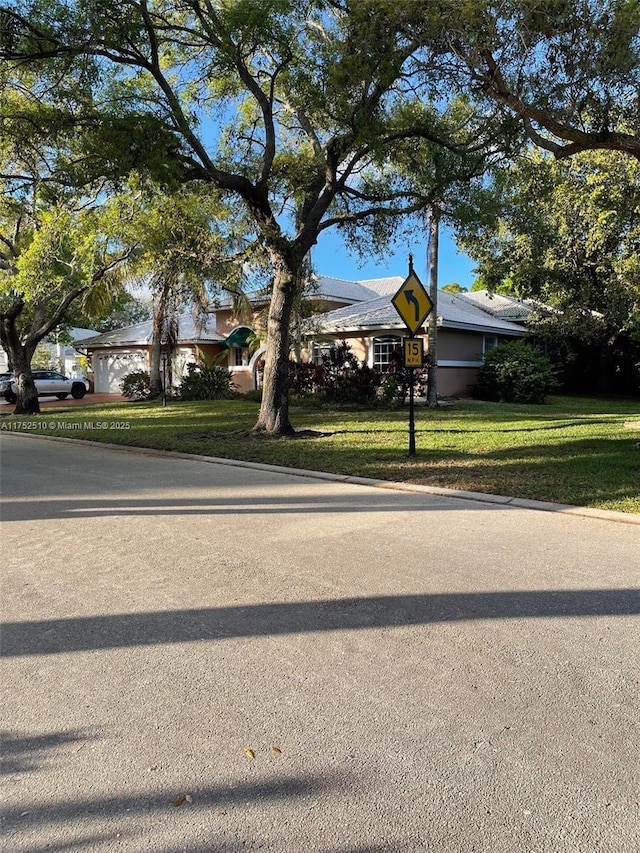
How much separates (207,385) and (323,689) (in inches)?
915

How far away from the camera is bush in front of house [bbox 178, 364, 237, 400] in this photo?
25844mm

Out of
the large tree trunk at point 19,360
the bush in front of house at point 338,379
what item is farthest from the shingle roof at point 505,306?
the large tree trunk at point 19,360

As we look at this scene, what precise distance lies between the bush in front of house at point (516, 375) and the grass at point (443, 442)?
148 cm

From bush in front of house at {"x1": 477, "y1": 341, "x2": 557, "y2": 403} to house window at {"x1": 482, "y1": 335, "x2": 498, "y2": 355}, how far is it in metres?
1.54

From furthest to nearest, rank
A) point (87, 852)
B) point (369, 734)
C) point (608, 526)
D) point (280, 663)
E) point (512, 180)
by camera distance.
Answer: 1. point (512, 180)
2. point (608, 526)
3. point (280, 663)
4. point (369, 734)
5. point (87, 852)

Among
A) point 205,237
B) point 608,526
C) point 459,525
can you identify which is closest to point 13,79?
point 205,237

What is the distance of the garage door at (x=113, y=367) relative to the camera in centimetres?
3419

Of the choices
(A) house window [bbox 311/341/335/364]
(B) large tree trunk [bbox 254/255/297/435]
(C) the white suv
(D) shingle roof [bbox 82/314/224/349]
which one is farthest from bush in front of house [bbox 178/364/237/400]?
(B) large tree trunk [bbox 254/255/297/435]

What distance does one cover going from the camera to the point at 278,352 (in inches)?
529

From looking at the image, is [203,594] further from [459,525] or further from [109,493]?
[109,493]

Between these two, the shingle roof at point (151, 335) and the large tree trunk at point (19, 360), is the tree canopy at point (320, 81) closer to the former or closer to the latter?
the large tree trunk at point (19, 360)

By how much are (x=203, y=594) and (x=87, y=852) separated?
2.41 metres

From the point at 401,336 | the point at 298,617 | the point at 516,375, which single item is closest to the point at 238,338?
the point at 401,336

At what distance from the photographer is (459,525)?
21.6 ft
